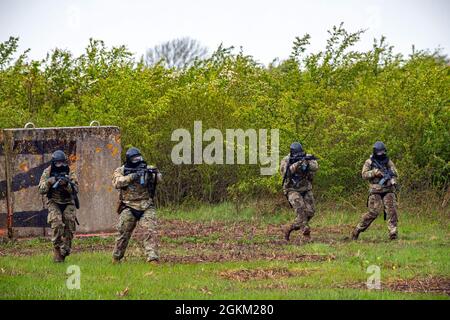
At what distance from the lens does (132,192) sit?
1489 centimetres

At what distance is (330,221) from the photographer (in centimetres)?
2130

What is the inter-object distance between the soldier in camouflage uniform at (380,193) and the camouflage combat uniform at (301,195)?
3.09ft

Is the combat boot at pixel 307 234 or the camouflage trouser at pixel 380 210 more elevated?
the camouflage trouser at pixel 380 210

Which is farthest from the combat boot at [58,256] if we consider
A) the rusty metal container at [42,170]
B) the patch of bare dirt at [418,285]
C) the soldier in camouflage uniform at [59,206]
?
the patch of bare dirt at [418,285]

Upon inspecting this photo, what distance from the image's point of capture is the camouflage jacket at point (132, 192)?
48.6 ft

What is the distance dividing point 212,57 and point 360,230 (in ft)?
46.4

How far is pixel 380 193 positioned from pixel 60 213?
20.3ft

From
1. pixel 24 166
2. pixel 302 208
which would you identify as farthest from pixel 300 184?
pixel 24 166

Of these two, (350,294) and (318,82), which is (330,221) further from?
Result: (350,294)

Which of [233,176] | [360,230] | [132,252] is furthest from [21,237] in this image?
[233,176]

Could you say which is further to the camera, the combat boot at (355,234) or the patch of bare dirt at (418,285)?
the combat boot at (355,234)

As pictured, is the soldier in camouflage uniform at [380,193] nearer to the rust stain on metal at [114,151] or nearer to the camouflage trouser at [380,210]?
the camouflage trouser at [380,210]

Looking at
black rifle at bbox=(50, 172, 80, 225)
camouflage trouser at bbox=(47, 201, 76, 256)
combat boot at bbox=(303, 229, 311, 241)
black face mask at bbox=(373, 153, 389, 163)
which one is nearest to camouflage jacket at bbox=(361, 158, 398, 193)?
black face mask at bbox=(373, 153, 389, 163)

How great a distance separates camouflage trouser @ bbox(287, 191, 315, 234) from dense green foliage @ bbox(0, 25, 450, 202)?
14.9 feet
